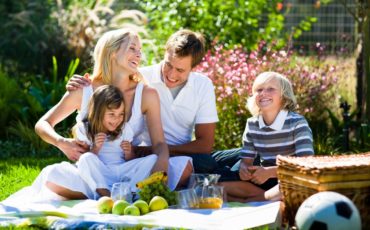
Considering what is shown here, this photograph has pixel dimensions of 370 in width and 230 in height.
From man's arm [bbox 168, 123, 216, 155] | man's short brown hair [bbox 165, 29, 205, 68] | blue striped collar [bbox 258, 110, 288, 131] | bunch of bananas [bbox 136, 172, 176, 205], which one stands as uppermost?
man's short brown hair [bbox 165, 29, 205, 68]

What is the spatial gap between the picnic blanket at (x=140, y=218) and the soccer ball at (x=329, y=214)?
0.49 meters

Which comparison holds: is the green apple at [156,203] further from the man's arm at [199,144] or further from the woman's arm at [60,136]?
the man's arm at [199,144]

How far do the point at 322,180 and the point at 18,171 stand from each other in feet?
10.3

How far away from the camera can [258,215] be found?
15.9 ft

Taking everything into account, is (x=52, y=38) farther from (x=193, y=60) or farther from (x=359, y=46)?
(x=193, y=60)

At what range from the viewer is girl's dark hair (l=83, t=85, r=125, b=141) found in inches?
213

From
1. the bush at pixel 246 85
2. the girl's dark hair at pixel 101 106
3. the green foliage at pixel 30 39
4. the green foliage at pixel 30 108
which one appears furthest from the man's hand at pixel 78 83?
the green foliage at pixel 30 39

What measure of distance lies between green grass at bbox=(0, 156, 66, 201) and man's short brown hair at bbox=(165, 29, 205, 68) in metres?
1.63

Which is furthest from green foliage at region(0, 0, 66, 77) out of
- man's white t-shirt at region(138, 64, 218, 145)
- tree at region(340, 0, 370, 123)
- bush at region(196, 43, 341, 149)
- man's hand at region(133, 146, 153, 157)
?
man's hand at region(133, 146, 153, 157)

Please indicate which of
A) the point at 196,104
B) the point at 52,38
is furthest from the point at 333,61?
the point at 196,104

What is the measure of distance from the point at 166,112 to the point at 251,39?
172 inches

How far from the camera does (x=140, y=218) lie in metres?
4.70

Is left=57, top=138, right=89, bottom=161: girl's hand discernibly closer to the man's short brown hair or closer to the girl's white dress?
the girl's white dress

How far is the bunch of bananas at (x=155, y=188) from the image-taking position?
5.07 metres
